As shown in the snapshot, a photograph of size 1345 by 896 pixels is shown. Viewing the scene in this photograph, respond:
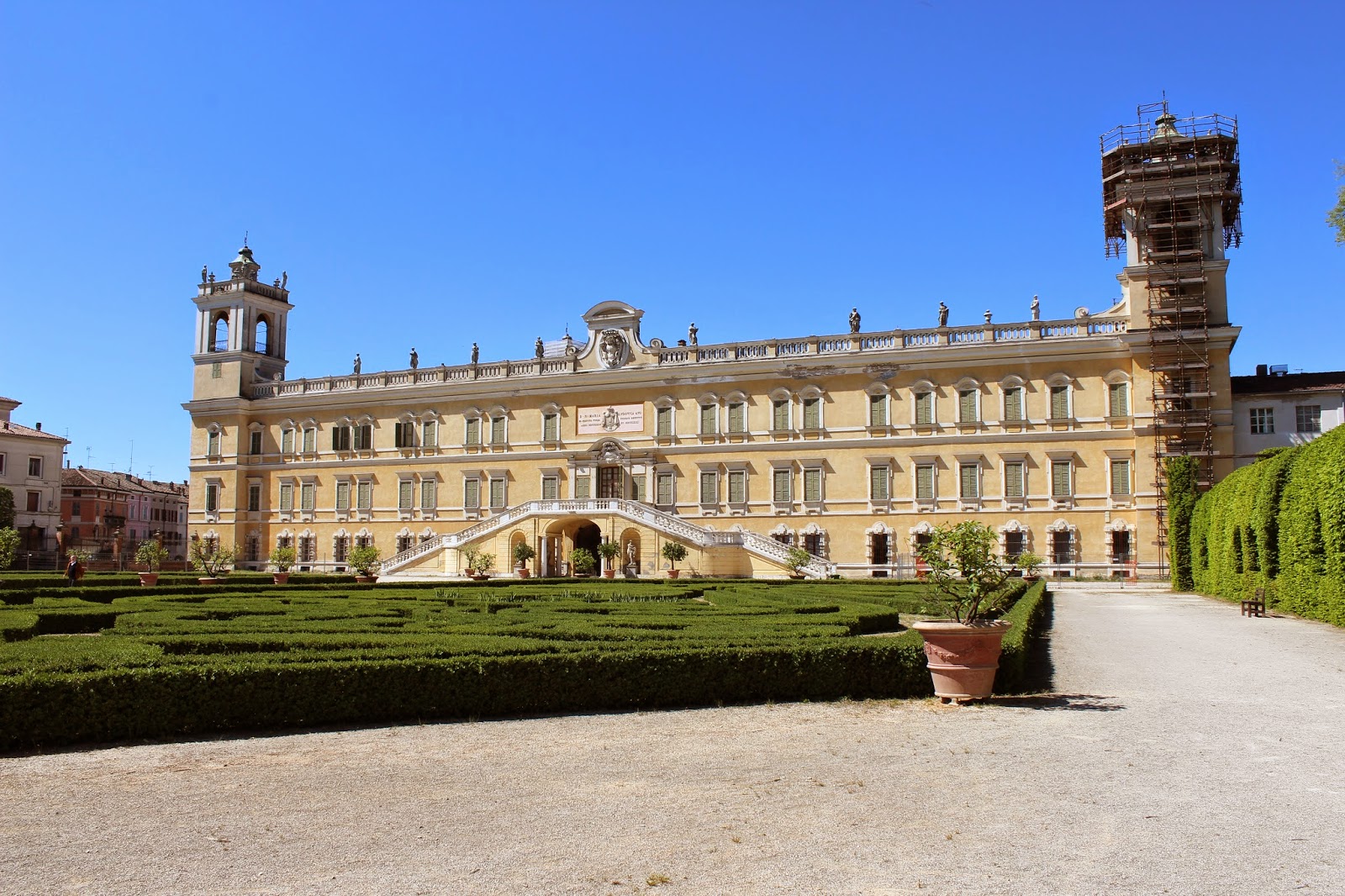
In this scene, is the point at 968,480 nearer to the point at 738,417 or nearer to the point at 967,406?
the point at 967,406

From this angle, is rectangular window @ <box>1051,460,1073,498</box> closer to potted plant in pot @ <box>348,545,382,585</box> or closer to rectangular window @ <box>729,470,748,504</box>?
rectangular window @ <box>729,470,748,504</box>

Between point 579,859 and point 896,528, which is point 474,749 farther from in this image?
point 896,528

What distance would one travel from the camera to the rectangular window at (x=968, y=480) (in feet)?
142

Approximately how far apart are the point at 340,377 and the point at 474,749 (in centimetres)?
4935

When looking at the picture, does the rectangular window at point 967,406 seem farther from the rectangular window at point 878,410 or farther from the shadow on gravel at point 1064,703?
the shadow on gravel at point 1064,703

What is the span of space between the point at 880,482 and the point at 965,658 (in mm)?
34048

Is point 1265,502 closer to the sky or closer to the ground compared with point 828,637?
closer to the sky

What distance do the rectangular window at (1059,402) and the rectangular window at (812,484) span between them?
9931 millimetres

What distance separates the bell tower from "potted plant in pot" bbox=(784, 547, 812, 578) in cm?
3302

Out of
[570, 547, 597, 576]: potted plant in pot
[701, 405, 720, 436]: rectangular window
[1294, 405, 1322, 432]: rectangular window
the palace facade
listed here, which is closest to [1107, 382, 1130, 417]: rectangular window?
the palace facade

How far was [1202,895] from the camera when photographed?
5.49m

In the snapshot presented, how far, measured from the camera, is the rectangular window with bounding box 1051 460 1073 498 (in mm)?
42031

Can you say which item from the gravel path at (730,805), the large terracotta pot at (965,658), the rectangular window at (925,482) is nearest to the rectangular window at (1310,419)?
the rectangular window at (925,482)

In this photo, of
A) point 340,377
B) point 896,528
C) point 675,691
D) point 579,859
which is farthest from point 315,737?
point 340,377
